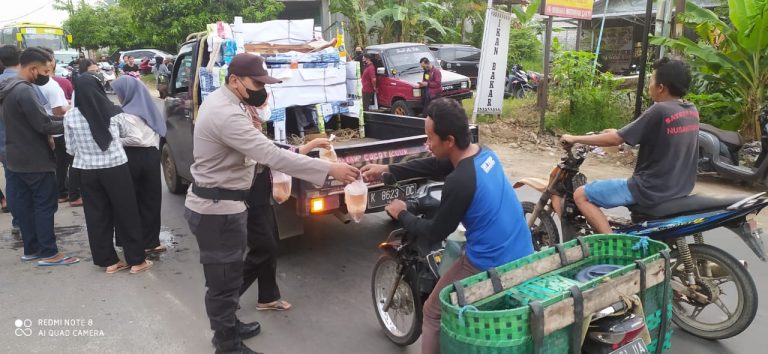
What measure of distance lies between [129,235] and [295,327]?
1861 mm

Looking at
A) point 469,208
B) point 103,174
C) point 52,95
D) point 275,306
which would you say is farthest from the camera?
point 52,95

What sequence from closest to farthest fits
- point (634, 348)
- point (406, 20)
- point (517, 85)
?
point (634, 348), point (517, 85), point (406, 20)

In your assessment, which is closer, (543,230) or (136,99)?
(543,230)

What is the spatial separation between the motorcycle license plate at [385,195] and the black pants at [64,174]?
440cm

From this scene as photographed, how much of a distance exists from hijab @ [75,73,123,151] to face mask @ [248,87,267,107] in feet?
6.03

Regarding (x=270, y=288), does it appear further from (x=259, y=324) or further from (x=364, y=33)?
(x=364, y=33)

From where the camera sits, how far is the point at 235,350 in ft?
10.9

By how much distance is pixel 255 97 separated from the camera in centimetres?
318

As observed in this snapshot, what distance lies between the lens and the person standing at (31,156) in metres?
4.69

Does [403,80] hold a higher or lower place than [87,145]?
lower

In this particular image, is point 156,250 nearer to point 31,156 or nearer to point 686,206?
point 31,156

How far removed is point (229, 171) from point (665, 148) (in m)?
2.60

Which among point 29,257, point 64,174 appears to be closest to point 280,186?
point 29,257

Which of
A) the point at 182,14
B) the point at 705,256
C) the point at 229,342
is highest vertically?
the point at 182,14
